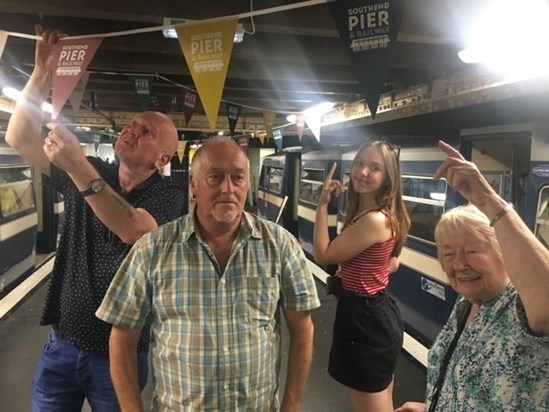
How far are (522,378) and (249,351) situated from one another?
86 cm

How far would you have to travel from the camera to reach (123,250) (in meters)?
1.86

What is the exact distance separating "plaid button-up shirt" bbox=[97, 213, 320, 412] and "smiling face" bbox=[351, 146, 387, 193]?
0.91m

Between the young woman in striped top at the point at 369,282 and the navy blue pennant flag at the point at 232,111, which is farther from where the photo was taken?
the navy blue pennant flag at the point at 232,111

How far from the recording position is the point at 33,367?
14.2 feet

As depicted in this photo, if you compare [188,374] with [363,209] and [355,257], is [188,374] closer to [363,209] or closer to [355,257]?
[355,257]

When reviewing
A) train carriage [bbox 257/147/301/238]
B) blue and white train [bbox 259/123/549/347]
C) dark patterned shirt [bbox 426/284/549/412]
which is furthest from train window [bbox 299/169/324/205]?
dark patterned shirt [bbox 426/284/549/412]

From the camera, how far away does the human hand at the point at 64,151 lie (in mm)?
1700

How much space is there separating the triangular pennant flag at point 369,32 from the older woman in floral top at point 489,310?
817mm

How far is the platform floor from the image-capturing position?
3.79 metres

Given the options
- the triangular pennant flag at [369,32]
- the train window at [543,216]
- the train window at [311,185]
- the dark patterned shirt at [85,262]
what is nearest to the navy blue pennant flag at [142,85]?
the dark patterned shirt at [85,262]

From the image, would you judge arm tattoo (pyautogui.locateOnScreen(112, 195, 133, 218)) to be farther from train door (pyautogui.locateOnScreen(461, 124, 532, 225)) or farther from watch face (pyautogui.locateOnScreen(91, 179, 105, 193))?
train door (pyautogui.locateOnScreen(461, 124, 532, 225))

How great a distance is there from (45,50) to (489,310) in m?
2.55

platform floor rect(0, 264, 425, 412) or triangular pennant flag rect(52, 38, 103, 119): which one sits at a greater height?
triangular pennant flag rect(52, 38, 103, 119)

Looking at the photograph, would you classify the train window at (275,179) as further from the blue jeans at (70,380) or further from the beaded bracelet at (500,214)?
the beaded bracelet at (500,214)
